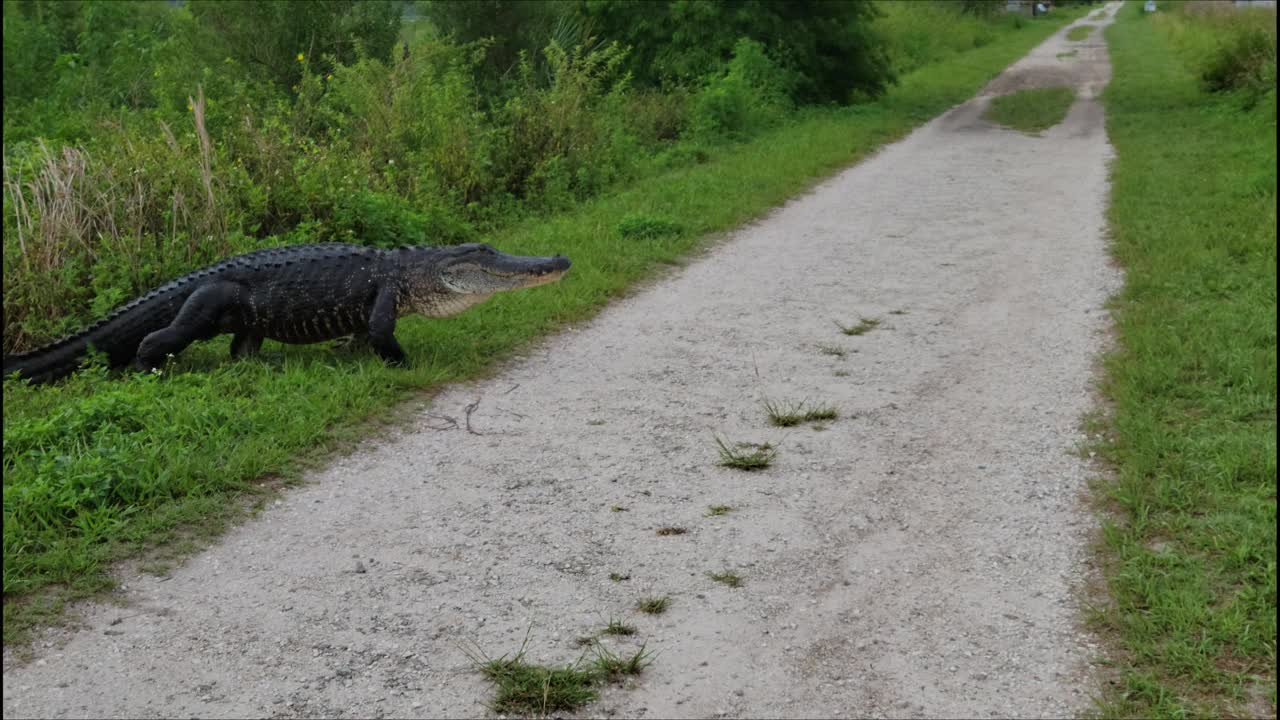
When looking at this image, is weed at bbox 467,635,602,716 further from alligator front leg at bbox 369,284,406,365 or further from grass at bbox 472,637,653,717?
alligator front leg at bbox 369,284,406,365

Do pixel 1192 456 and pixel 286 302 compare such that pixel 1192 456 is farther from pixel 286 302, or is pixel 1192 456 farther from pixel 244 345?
pixel 244 345

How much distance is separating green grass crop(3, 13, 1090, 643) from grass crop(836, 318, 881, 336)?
176cm

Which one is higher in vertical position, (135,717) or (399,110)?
(399,110)

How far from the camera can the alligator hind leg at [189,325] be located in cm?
612

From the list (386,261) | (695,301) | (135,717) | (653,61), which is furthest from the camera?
→ (653,61)

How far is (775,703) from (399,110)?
9.45 metres

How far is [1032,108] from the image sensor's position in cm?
2042

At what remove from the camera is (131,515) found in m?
4.41

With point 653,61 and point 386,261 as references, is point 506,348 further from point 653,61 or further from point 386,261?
point 653,61

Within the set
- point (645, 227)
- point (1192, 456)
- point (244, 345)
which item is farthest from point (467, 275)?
point (1192, 456)

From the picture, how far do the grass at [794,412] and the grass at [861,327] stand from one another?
1.46m

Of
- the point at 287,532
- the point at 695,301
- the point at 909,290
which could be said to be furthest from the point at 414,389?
the point at 909,290

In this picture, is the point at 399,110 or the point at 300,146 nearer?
the point at 300,146

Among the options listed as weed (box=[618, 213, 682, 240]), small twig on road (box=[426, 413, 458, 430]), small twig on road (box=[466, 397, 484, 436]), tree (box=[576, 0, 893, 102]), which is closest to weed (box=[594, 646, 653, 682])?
small twig on road (box=[466, 397, 484, 436])
